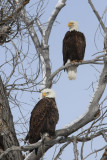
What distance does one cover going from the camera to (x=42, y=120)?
13.7 feet

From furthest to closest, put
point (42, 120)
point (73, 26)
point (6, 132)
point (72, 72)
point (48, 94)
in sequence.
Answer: point (73, 26) < point (72, 72) < point (48, 94) < point (42, 120) < point (6, 132)

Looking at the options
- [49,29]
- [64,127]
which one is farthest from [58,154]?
[49,29]

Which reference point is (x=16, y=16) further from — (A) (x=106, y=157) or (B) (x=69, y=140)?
(A) (x=106, y=157)

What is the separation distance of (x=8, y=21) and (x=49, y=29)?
7.18ft

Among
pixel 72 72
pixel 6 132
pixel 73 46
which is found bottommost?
pixel 6 132

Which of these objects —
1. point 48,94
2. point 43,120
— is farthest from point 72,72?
point 43,120

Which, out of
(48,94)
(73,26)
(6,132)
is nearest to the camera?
(6,132)

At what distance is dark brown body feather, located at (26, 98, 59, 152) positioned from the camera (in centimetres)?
411

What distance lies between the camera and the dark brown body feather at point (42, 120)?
4105 millimetres

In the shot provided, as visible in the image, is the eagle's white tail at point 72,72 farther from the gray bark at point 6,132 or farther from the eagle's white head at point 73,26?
the gray bark at point 6,132

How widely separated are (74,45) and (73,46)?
0.03m

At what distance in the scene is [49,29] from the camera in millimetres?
6531

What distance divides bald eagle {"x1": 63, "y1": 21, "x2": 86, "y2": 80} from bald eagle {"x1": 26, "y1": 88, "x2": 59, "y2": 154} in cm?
236

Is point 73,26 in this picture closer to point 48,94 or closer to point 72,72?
point 72,72
